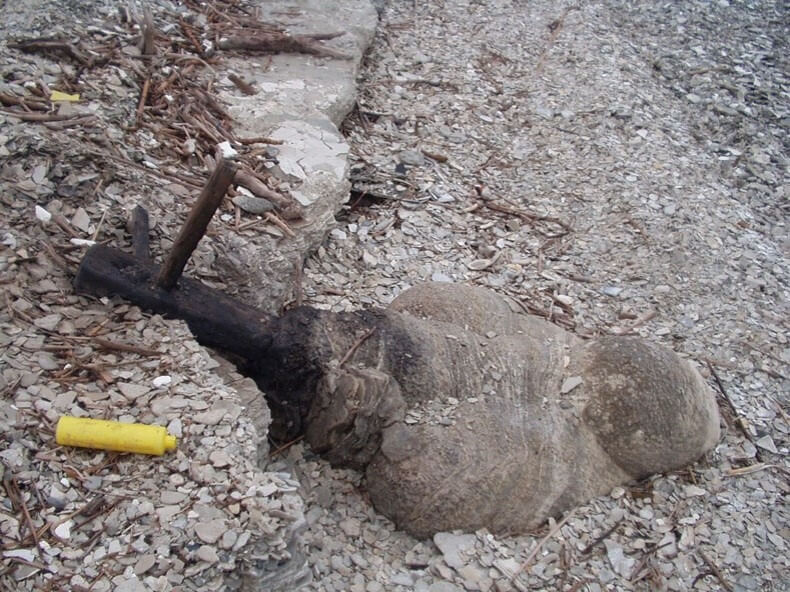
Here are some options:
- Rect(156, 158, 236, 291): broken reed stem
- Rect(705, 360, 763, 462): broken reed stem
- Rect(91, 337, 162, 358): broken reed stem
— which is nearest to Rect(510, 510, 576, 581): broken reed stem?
Rect(705, 360, 763, 462): broken reed stem

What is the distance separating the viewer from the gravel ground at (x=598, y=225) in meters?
3.30

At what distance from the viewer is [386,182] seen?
5.06m

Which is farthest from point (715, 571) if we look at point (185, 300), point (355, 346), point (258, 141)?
point (258, 141)

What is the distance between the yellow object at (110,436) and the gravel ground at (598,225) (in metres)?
0.90

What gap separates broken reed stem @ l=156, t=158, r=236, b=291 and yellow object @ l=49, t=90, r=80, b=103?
1.26 metres

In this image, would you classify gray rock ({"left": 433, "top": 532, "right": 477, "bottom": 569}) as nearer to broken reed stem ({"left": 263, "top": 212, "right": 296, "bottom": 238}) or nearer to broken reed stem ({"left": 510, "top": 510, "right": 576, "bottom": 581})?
broken reed stem ({"left": 510, "top": 510, "right": 576, "bottom": 581})

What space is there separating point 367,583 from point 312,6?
4.40 meters

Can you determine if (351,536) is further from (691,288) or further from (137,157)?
(691,288)

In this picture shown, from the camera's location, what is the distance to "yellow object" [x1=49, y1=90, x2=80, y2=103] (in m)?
3.76

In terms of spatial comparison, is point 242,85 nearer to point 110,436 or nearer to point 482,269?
point 482,269

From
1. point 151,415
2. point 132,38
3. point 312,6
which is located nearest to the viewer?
point 151,415

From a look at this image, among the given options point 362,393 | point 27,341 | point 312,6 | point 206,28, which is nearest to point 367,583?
point 362,393

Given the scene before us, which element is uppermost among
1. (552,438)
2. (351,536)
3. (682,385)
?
(682,385)

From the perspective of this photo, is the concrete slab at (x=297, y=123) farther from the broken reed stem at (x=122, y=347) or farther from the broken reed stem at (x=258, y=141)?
the broken reed stem at (x=122, y=347)
